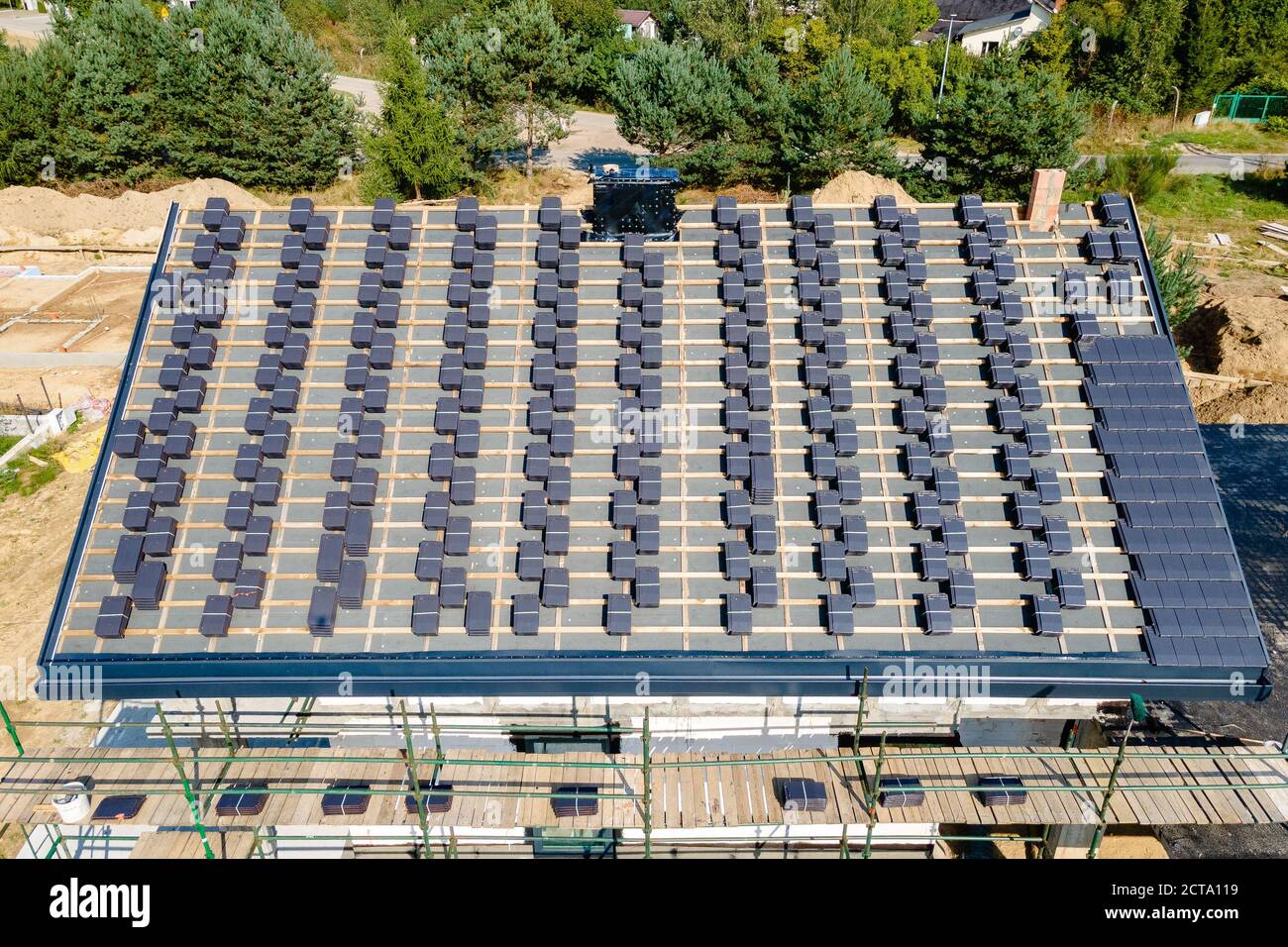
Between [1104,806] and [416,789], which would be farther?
[1104,806]

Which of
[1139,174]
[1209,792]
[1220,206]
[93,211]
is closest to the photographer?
[1209,792]

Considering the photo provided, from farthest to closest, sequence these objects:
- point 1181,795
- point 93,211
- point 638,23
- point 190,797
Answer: point 638,23 → point 93,211 → point 1181,795 → point 190,797

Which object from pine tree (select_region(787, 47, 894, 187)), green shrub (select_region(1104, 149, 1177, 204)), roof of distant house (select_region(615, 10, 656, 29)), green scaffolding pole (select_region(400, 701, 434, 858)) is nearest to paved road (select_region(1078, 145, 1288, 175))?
green shrub (select_region(1104, 149, 1177, 204))

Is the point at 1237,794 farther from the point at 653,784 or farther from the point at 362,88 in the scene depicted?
the point at 362,88

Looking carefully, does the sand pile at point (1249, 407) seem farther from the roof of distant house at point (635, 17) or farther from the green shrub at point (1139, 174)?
the roof of distant house at point (635, 17)

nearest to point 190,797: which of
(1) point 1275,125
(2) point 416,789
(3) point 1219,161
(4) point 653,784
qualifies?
(2) point 416,789

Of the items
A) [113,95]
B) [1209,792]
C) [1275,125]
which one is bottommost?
[1275,125]

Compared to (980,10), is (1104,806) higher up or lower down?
higher up
